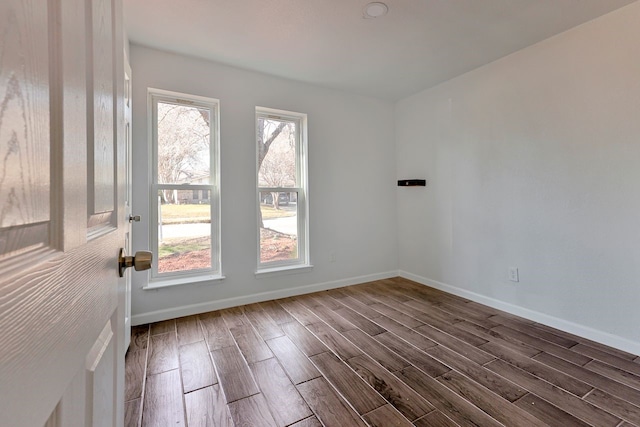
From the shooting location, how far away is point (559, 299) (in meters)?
2.30

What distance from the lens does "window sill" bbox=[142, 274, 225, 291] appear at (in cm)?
246

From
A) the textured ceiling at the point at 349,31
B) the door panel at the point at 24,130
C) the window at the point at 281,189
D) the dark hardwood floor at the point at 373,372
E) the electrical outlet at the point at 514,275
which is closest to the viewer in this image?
the door panel at the point at 24,130

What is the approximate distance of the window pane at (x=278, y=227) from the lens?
10.1 feet

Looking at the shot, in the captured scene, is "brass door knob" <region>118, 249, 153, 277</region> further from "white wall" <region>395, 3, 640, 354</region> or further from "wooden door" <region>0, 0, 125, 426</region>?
"white wall" <region>395, 3, 640, 354</region>

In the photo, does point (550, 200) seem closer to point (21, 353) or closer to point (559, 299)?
point (559, 299)

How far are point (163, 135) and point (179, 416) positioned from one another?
7.40 ft

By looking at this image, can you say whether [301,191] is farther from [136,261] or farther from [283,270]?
[136,261]

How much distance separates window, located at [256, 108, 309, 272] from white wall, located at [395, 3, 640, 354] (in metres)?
1.56

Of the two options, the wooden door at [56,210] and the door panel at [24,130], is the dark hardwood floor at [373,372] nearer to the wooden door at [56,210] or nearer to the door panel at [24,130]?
the wooden door at [56,210]

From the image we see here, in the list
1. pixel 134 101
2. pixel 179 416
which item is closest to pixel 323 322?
pixel 179 416

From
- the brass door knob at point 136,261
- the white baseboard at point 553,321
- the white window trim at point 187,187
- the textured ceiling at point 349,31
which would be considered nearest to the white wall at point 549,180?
the white baseboard at point 553,321

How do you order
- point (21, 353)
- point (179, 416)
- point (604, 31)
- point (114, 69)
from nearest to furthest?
point (21, 353)
point (114, 69)
point (179, 416)
point (604, 31)

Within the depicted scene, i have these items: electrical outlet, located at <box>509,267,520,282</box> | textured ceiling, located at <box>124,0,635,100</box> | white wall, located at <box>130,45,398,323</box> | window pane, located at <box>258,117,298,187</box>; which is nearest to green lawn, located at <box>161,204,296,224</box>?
white wall, located at <box>130,45,398,323</box>

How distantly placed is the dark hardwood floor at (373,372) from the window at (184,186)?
577mm
